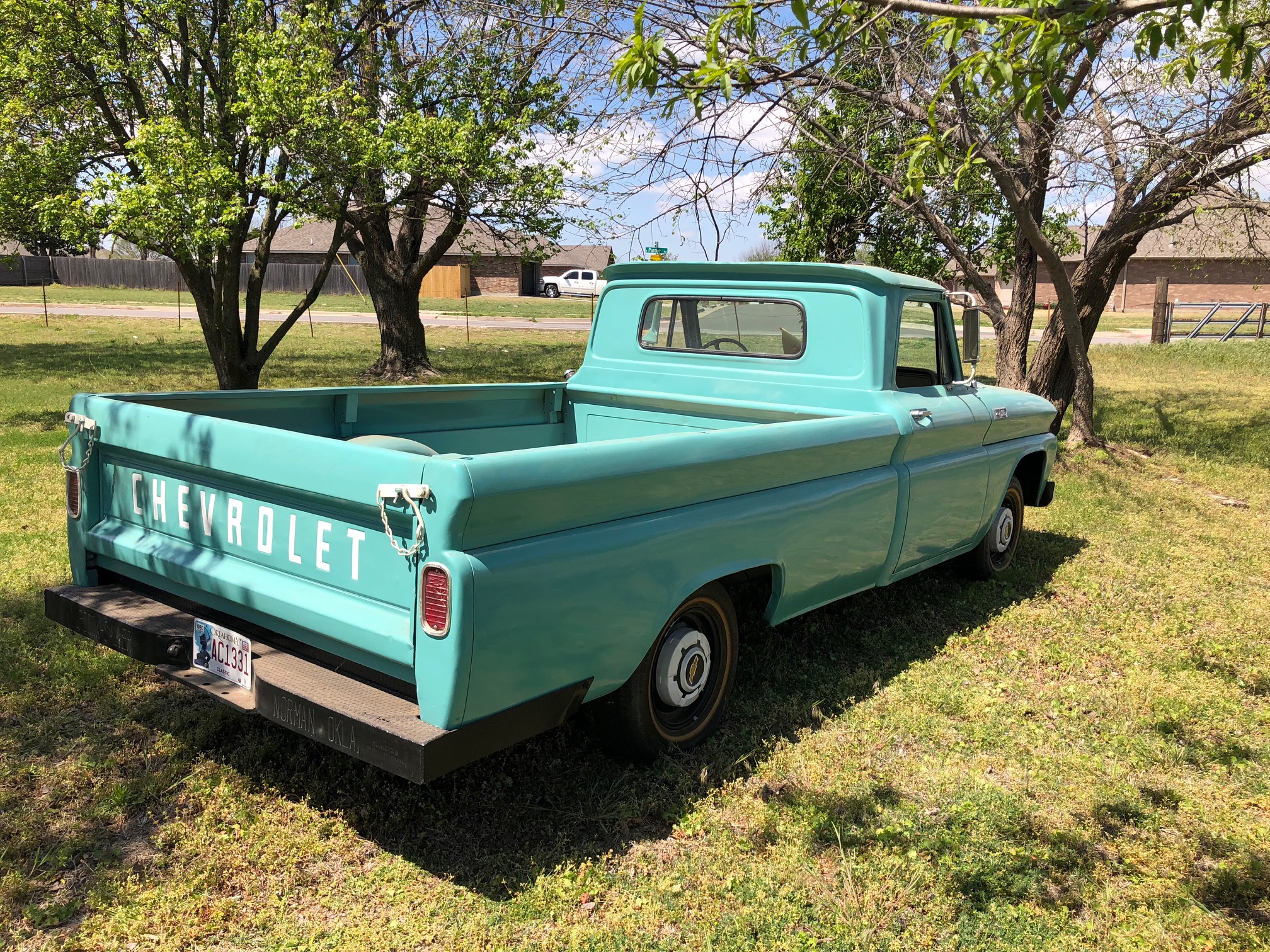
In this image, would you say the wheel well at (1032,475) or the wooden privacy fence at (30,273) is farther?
the wooden privacy fence at (30,273)

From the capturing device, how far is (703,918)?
2.92m

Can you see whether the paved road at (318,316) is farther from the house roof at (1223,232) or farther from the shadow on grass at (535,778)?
the shadow on grass at (535,778)

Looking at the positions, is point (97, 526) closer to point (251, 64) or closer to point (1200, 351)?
point (251, 64)

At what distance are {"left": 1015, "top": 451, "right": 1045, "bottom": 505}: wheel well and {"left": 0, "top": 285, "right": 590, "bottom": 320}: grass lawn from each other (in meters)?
28.8

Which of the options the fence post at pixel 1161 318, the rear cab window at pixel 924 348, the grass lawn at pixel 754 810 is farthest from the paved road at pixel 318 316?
the grass lawn at pixel 754 810

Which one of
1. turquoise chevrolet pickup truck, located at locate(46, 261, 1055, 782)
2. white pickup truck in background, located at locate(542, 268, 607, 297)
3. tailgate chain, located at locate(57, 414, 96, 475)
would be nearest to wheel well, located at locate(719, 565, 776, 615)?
turquoise chevrolet pickup truck, located at locate(46, 261, 1055, 782)

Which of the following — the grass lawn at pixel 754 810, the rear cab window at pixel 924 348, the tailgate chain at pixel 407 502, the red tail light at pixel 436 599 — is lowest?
the grass lawn at pixel 754 810

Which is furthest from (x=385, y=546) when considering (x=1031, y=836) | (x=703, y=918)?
(x=1031, y=836)

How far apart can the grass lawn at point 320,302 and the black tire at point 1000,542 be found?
2895 cm

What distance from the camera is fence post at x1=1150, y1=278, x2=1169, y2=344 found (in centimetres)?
2456

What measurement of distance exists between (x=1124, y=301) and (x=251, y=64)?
47.4 m

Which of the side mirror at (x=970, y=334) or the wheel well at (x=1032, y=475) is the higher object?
the side mirror at (x=970, y=334)

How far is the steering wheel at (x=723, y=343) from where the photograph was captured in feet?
17.4

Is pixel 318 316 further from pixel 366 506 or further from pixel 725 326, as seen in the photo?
pixel 366 506
